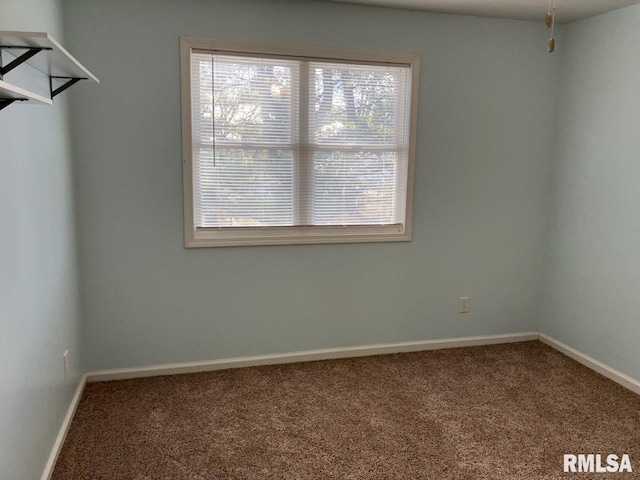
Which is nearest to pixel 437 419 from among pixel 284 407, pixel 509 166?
pixel 284 407

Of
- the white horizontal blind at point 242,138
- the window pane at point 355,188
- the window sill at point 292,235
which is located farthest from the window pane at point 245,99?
the window sill at point 292,235

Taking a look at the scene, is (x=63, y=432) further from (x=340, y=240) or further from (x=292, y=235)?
(x=340, y=240)

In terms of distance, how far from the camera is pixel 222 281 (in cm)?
314

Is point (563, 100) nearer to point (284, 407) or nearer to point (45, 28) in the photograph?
point (284, 407)

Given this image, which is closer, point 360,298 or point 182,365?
point 182,365

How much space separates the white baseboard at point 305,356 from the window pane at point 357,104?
1.47 metres

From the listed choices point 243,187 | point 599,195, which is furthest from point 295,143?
point 599,195

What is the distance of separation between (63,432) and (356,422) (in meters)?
1.49

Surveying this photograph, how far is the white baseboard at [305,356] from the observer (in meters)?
3.05

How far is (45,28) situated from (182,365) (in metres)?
2.07

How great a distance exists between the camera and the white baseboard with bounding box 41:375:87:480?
2.09 meters

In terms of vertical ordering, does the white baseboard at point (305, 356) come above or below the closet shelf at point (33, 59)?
below

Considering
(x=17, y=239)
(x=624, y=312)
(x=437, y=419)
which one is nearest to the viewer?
(x=17, y=239)

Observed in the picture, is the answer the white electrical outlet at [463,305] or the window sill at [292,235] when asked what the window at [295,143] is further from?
the white electrical outlet at [463,305]
